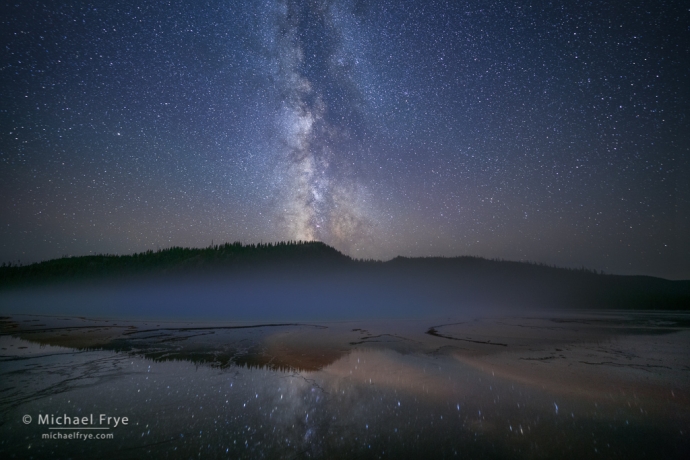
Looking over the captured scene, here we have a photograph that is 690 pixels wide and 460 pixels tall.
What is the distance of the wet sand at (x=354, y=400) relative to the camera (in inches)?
169

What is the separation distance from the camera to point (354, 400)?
19.9 feet

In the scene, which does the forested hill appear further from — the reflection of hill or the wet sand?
the wet sand

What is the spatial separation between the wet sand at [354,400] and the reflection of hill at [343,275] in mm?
42257

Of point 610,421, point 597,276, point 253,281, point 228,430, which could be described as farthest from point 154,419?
point 597,276

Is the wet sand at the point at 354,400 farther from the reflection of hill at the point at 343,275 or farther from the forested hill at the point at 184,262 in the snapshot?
the forested hill at the point at 184,262

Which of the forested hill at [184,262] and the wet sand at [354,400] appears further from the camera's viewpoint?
the forested hill at [184,262]

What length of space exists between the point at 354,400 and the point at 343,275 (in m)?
63.1

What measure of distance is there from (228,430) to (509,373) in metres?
6.96

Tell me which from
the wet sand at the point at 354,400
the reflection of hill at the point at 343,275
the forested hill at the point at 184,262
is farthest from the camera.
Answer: the forested hill at the point at 184,262

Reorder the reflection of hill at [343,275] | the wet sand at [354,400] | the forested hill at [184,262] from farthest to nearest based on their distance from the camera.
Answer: the forested hill at [184,262] < the reflection of hill at [343,275] < the wet sand at [354,400]

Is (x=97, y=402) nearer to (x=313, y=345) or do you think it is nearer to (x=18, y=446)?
(x=18, y=446)

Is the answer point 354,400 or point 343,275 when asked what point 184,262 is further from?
point 354,400

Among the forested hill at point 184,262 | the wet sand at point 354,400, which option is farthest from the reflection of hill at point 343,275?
the wet sand at point 354,400

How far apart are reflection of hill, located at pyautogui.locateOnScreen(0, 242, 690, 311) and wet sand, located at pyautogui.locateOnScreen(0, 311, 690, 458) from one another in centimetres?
4226
